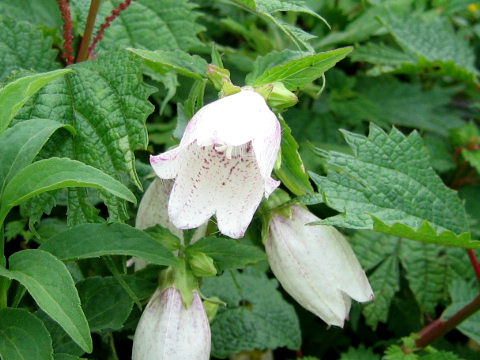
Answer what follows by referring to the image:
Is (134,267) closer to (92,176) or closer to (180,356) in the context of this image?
(180,356)

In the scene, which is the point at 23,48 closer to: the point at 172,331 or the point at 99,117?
the point at 99,117

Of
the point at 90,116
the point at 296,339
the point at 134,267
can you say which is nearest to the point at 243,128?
the point at 90,116

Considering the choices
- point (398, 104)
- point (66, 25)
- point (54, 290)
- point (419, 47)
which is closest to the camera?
point (54, 290)

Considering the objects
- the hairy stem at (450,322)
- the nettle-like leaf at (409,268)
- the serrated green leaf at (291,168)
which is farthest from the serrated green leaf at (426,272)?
the serrated green leaf at (291,168)

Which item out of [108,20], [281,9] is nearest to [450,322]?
[281,9]

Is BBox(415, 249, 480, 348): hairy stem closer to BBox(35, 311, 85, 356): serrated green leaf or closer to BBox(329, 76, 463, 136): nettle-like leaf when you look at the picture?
BBox(329, 76, 463, 136): nettle-like leaf

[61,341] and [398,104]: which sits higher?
[61,341]

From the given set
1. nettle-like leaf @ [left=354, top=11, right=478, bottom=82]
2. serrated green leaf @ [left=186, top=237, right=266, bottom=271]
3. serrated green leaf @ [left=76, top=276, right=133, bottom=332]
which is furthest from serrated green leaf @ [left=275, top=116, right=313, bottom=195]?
nettle-like leaf @ [left=354, top=11, right=478, bottom=82]

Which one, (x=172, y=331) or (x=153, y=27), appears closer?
(x=172, y=331)
